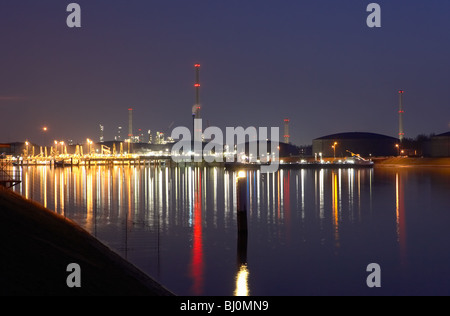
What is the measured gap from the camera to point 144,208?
30781mm

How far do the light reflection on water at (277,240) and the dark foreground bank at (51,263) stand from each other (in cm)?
197

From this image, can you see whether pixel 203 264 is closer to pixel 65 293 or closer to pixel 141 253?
pixel 141 253

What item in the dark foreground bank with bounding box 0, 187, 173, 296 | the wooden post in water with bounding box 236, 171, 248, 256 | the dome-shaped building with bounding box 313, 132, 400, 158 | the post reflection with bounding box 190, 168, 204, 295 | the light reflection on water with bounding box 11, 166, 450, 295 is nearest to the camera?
the dark foreground bank with bounding box 0, 187, 173, 296

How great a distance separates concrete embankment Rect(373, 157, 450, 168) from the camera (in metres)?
90.1

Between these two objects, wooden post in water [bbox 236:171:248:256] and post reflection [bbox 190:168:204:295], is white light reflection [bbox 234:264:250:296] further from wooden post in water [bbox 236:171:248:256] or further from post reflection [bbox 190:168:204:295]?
wooden post in water [bbox 236:171:248:256]

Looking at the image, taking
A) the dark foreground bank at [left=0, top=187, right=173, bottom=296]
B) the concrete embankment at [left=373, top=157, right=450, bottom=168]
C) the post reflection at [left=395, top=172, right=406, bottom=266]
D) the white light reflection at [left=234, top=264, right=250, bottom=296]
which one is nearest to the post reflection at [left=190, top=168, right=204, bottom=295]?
the white light reflection at [left=234, top=264, right=250, bottom=296]

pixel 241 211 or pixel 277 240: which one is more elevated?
pixel 241 211

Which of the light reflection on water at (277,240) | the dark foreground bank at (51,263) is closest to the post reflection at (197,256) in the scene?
the light reflection on water at (277,240)

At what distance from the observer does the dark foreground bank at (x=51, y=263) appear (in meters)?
8.52

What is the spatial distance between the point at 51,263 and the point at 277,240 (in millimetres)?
12135

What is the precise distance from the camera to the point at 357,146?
125 m

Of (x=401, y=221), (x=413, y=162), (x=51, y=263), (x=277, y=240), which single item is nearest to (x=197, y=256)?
(x=277, y=240)

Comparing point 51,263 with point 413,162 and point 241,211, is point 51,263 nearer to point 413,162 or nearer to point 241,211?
point 241,211

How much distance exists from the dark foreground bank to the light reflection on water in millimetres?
1971
